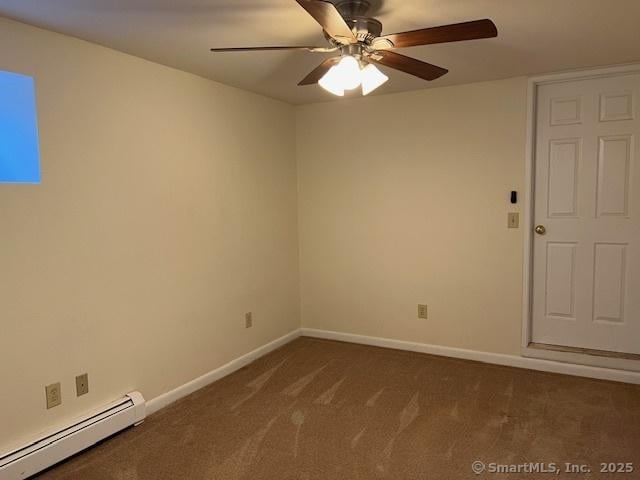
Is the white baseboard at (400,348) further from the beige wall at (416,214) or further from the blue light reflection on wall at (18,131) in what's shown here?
the blue light reflection on wall at (18,131)

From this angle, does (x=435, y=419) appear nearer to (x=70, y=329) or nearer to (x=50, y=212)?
(x=70, y=329)

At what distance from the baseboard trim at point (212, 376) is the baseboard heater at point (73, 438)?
0.18 m

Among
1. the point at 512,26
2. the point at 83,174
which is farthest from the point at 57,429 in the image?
the point at 512,26

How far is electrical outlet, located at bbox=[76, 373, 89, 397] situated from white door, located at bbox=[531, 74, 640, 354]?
297 centimetres

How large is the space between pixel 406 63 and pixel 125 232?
5.75 feet

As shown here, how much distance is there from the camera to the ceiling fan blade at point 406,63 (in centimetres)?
210

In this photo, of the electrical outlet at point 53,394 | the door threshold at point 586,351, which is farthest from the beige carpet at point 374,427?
the electrical outlet at point 53,394

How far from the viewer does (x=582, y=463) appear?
2219mm

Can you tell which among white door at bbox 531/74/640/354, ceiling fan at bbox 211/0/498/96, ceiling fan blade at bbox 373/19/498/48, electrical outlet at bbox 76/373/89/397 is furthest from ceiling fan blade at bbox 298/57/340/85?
electrical outlet at bbox 76/373/89/397

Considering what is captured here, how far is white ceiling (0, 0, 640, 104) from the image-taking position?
6.47 feet

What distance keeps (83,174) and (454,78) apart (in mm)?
2458

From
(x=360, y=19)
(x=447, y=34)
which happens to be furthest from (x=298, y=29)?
(x=447, y=34)

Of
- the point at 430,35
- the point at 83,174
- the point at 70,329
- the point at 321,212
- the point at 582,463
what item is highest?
the point at 430,35

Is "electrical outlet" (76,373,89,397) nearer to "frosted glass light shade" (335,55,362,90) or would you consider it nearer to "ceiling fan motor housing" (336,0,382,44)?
"frosted glass light shade" (335,55,362,90)
